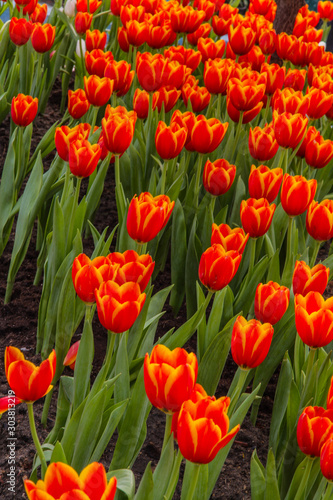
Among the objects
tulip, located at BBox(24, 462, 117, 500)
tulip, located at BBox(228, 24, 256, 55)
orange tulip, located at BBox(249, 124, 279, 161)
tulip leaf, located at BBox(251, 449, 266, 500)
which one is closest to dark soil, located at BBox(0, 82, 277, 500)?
tulip leaf, located at BBox(251, 449, 266, 500)

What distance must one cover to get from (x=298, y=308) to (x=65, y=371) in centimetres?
72

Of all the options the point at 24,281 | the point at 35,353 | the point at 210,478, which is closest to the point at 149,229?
the point at 210,478

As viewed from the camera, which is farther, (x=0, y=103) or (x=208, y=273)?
(x=0, y=103)

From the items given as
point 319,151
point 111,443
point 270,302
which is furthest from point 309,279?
point 319,151

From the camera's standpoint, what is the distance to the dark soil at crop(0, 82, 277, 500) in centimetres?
117

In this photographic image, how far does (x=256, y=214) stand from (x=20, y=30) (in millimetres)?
1229

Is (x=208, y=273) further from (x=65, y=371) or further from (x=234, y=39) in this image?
(x=234, y=39)

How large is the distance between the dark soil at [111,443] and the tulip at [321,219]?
0.46m

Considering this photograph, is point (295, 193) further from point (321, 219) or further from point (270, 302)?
point (270, 302)

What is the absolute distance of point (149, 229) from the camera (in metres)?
1.10

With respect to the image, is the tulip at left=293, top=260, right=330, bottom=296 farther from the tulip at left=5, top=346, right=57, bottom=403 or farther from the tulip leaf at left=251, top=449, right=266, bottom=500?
the tulip at left=5, top=346, right=57, bottom=403

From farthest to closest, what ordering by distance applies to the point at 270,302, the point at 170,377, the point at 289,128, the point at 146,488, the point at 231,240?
1. the point at 289,128
2. the point at 231,240
3. the point at 270,302
4. the point at 146,488
5. the point at 170,377

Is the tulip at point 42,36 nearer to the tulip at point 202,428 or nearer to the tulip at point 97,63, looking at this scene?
the tulip at point 97,63

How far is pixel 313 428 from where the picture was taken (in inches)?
Result: 31.1
